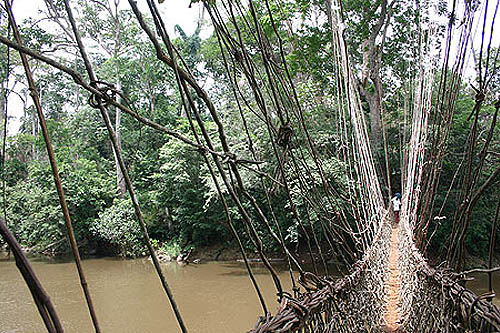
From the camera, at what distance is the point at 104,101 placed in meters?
0.35

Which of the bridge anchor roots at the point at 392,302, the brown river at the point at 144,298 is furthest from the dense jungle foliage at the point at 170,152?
the bridge anchor roots at the point at 392,302

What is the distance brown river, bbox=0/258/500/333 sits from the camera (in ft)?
15.0

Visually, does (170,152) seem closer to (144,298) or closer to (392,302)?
(144,298)

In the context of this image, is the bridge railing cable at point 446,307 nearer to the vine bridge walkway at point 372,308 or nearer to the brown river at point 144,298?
the vine bridge walkway at point 372,308

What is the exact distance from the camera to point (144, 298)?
574 cm

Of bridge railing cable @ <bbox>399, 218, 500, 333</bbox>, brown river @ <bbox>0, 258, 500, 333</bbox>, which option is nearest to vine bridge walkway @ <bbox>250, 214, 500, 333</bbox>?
bridge railing cable @ <bbox>399, 218, 500, 333</bbox>

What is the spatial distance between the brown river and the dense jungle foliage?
94 cm

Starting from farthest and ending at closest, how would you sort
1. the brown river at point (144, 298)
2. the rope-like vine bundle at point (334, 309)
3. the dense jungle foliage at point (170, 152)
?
the dense jungle foliage at point (170, 152) → the brown river at point (144, 298) → the rope-like vine bundle at point (334, 309)

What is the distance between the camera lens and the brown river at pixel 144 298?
4.58 meters

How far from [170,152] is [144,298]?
3271mm

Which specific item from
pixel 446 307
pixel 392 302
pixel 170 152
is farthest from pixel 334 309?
pixel 170 152

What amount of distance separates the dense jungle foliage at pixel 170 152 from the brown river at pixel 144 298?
944 mm

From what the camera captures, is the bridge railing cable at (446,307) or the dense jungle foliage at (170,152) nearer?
the bridge railing cable at (446,307)

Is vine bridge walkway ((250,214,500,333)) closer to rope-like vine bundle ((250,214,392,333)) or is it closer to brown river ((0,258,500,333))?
rope-like vine bundle ((250,214,392,333))
